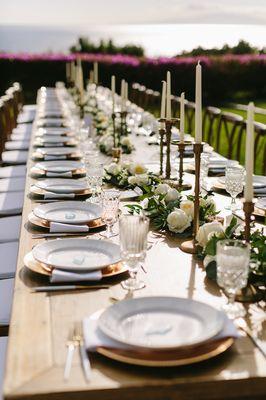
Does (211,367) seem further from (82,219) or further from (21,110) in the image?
(21,110)

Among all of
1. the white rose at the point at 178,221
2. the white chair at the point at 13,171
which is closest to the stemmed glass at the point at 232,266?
the white rose at the point at 178,221

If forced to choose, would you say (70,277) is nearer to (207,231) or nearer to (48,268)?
(48,268)

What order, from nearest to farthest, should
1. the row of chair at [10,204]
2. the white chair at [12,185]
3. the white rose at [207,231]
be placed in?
the white rose at [207,231] → the row of chair at [10,204] → the white chair at [12,185]

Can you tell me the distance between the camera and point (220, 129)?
620 centimetres

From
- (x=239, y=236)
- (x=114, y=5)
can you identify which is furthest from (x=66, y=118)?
(x=114, y=5)

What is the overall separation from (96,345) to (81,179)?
1810 mm

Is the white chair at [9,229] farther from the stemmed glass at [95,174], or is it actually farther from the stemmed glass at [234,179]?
the stemmed glass at [234,179]

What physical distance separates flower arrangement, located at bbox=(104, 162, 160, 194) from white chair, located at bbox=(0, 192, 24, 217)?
0.79 metres

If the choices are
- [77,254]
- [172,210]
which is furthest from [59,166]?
[77,254]

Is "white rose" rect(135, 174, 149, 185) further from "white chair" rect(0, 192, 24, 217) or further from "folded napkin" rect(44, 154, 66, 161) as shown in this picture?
"white chair" rect(0, 192, 24, 217)

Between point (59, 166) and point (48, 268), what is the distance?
1540 mm

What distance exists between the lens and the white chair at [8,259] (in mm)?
2600

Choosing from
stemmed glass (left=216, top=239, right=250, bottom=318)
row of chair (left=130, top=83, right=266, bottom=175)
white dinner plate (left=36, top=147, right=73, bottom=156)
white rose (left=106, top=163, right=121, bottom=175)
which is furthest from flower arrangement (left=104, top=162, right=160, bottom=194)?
row of chair (left=130, top=83, right=266, bottom=175)

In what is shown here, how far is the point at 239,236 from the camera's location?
1.98m
